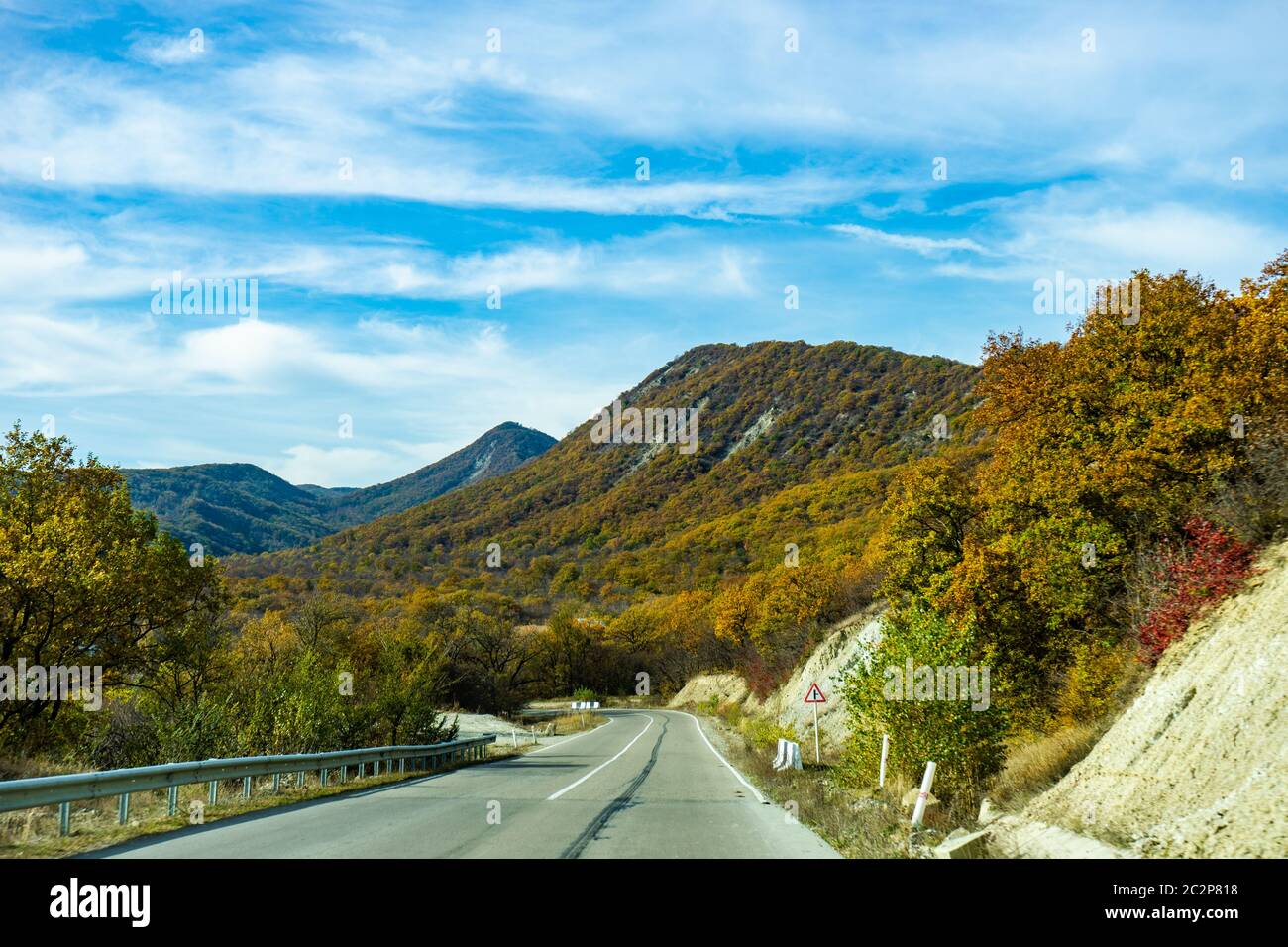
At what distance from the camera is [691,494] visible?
138m

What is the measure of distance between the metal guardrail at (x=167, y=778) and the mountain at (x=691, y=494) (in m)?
71.9

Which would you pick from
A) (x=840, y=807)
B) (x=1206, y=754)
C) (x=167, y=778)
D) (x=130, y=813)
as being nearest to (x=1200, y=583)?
(x=1206, y=754)

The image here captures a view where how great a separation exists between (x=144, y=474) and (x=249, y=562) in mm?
48553

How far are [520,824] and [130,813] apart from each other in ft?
18.4

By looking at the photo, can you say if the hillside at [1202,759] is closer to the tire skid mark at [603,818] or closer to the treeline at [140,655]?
the tire skid mark at [603,818]

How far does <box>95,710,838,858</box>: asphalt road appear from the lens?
9.04 meters

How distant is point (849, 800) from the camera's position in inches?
570

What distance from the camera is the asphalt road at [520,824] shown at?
9039 millimetres

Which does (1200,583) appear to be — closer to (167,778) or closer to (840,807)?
(840,807)

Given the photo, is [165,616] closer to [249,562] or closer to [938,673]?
[938,673]

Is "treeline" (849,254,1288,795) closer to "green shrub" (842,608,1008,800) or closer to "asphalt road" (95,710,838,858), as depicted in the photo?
"green shrub" (842,608,1008,800)

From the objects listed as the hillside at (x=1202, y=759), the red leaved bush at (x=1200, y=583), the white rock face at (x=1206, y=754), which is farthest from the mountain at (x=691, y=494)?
the hillside at (x=1202, y=759)

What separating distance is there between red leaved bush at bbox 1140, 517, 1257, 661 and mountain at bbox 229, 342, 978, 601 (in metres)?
72.8
